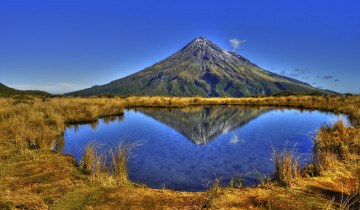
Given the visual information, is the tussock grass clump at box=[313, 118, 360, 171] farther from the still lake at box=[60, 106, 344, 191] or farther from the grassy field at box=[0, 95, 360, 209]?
the still lake at box=[60, 106, 344, 191]

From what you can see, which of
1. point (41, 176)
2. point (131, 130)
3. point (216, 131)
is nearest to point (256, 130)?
point (216, 131)

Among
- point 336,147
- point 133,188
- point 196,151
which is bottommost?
point 196,151

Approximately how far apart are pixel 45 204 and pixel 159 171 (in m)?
3.60

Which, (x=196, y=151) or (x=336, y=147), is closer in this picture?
(x=336, y=147)

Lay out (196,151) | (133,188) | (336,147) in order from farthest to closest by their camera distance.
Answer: (196,151), (336,147), (133,188)

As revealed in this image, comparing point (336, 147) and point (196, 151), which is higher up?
point (336, 147)

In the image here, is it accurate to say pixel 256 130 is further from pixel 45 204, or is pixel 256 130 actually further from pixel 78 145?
pixel 45 204

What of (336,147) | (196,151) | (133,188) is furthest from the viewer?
(196,151)

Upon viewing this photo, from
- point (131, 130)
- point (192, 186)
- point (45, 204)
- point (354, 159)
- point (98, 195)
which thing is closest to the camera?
point (45, 204)

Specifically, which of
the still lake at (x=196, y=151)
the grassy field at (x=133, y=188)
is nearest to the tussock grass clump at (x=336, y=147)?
the grassy field at (x=133, y=188)

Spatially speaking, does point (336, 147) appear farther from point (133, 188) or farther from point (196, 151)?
point (133, 188)

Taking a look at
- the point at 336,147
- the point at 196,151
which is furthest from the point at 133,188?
the point at 336,147

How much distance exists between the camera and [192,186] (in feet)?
19.1

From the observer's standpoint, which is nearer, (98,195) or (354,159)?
(98,195)
